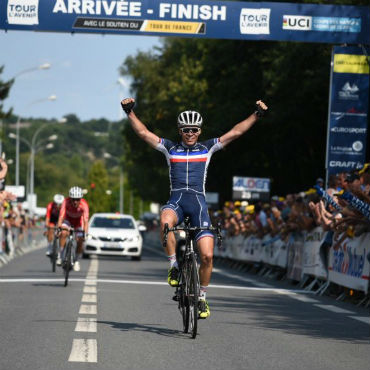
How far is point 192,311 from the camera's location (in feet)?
35.7

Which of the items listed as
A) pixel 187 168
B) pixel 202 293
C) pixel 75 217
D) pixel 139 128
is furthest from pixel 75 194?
pixel 202 293

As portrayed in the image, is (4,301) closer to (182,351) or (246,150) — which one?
(182,351)

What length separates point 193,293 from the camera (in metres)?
10.9

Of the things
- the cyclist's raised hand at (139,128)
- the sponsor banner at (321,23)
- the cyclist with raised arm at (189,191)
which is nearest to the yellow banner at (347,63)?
the sponsor banner at (321,23)

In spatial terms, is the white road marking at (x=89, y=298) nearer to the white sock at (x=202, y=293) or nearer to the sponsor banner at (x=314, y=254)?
the white sock at (x=202, y=293)

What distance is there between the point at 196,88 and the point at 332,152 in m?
36.1

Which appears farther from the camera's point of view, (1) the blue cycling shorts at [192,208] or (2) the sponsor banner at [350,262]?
(2) the sponsor banner at [350,262]

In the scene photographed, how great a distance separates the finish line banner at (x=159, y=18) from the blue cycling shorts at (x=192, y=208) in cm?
1417

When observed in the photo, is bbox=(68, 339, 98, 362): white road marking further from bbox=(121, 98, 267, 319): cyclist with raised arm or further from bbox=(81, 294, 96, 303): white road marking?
bbox=(81, 294, 96, 303): white road marking

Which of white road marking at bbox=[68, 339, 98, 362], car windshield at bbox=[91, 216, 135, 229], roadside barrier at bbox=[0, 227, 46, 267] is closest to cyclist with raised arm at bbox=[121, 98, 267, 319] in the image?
white road marking at bbox=[68, 339, 98, 362]

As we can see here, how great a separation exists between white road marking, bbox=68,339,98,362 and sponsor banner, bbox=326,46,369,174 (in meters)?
17.4

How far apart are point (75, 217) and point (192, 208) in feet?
30.2

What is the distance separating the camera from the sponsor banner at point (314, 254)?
20.8 metres

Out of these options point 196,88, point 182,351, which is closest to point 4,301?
point 182,351
